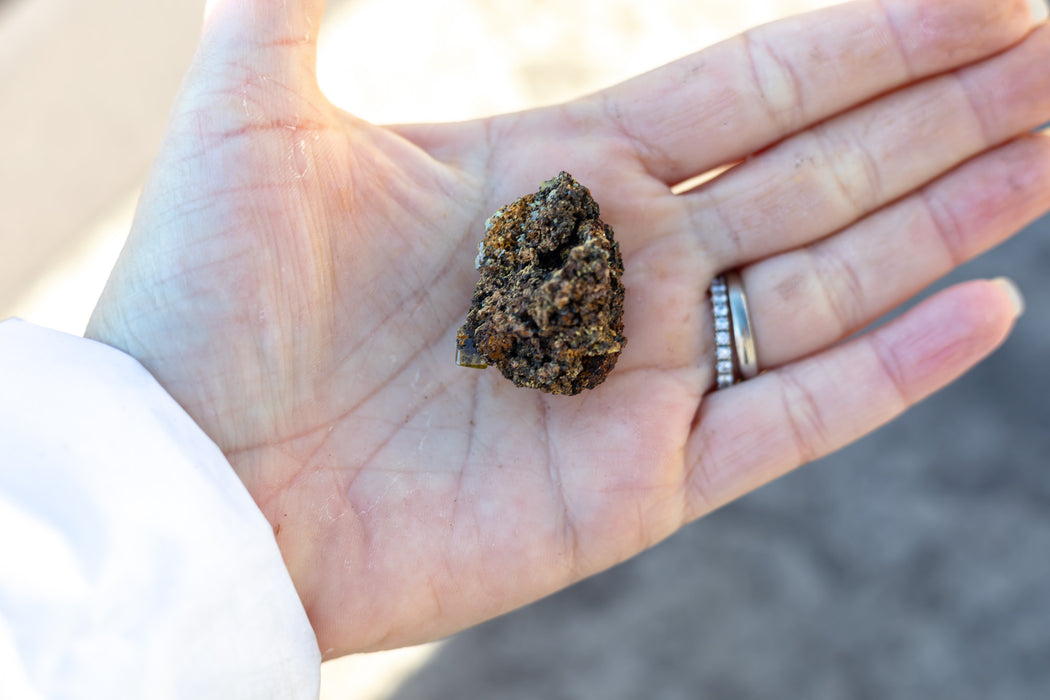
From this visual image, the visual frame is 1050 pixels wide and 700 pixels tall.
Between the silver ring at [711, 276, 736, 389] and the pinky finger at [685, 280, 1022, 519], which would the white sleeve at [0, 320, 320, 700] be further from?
the silver ring at [711, 276, 736, 389]

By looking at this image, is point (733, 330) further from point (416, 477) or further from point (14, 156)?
point (14, 156)

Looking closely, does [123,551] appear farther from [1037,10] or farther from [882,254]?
[1037,10]

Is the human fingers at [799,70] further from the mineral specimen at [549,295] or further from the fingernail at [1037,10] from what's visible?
the mineral specimen at [549,295]

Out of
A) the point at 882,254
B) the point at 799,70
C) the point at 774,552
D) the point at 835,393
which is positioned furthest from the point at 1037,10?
the point at 774,552

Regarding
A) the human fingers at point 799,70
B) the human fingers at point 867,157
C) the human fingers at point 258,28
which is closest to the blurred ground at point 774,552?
the human fingers at point 867,157

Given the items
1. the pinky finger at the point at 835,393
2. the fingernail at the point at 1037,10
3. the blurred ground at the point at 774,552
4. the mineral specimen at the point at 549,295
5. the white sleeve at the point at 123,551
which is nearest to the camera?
the white sleeve at the point at 123,551

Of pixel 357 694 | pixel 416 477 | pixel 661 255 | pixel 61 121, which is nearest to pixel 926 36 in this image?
pixel 661 255

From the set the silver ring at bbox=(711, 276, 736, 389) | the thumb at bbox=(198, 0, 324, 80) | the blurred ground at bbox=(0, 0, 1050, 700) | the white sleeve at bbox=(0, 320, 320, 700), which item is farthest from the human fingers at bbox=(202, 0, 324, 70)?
the blurred ground at bbox=(0, 0, 1050, 700)
